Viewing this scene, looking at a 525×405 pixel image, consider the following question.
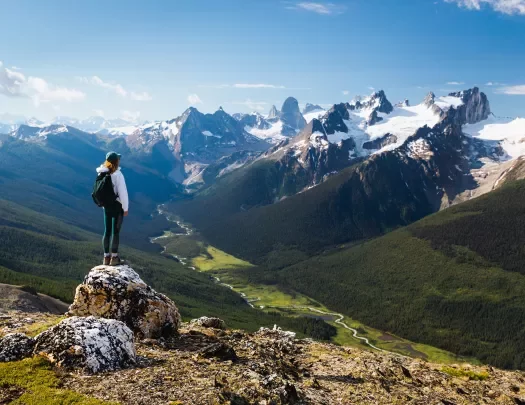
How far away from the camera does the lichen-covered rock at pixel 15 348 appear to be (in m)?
19.9

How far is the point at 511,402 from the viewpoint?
27.8 m

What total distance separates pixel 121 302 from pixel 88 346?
6.46 metres

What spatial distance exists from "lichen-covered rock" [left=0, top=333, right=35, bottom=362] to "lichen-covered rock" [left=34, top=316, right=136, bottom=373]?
404 mm

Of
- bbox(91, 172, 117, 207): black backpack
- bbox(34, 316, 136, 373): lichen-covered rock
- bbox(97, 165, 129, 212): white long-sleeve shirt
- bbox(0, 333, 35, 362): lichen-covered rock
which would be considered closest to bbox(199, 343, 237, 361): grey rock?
bbox(34, 316, 136, 373): lichen-covered rock

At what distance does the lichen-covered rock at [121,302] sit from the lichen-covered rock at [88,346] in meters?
4.26

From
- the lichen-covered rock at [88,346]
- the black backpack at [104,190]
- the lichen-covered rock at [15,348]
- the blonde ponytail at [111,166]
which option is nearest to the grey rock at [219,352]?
the lichen-covered rock at [88,346]

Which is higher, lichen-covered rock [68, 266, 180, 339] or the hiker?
the hiker

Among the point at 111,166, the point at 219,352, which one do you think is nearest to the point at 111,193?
the point at 111,166

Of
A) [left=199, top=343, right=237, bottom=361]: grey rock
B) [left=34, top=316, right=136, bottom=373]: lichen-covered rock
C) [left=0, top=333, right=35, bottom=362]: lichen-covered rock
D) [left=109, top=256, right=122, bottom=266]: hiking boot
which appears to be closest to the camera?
[left=34, top=316, right=136, bottom=373]: lichen-covered rock

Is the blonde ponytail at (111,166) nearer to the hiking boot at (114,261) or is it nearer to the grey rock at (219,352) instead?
the hiking boot at (114,261)

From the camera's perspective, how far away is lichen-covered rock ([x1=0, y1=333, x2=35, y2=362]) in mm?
19859

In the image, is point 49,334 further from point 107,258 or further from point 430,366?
point 430,366

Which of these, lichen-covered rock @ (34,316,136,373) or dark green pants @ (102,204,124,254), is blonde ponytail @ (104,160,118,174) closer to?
dark green pants @ (102,204,124,254)

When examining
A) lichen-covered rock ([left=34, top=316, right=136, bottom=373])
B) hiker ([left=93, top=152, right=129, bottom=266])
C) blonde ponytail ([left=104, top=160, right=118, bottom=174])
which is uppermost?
blonde ponytail ([left=104, top=160, right=118, bottom=174])
